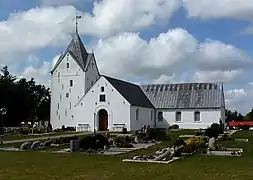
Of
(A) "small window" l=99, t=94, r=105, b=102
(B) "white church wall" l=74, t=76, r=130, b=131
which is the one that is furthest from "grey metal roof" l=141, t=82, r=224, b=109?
(A) "small window" l=99, t=94, r=105, b=102

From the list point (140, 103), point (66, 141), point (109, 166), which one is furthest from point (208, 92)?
point (109, 166)

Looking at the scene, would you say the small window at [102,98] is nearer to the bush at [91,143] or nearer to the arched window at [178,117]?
the arched window at [178,117]

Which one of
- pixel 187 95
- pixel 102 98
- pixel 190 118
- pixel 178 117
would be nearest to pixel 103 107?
pixel 102 98

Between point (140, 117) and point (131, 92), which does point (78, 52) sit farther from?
point (140, 117)

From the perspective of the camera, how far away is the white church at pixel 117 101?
56281 mm

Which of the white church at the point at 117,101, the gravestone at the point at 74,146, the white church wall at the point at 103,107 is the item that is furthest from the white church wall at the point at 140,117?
the gravestone at the point at 74,146

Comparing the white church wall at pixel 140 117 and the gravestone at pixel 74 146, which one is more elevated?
the white church wall at pixel 140 117

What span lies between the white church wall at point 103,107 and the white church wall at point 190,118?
9.90m

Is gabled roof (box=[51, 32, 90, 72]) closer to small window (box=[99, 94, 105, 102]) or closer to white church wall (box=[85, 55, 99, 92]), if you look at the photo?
white church wall (box=[85, 55, 99, 92])

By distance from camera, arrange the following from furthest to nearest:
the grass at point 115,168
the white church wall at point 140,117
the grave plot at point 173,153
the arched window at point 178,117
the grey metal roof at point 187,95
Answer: the arched window at point 178,117 < the grey metal roof at point 187,95 < the white church wall at point 140,117 < the grave plot at point 173,153 < the grass at point 115,168

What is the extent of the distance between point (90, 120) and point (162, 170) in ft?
141

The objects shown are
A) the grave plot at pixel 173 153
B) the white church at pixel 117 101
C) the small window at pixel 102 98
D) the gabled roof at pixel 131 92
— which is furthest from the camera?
the gabled roof at pixel 131 92

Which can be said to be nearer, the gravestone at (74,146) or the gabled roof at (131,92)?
the gravestone at (74,146)

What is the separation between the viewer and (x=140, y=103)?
59.5m
